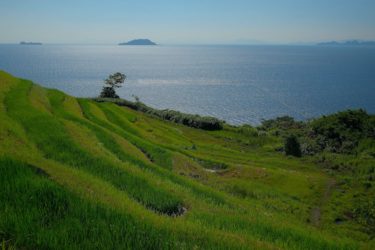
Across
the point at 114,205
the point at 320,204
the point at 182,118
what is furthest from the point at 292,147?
the point at 114,205

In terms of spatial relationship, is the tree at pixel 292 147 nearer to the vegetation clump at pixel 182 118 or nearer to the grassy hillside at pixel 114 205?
the vegetation clump at pixel 182 118

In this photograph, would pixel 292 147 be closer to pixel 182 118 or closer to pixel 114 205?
pixel 182 118

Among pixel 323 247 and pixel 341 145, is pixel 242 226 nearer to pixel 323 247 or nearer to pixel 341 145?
pixel 323 247

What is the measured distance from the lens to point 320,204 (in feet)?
144

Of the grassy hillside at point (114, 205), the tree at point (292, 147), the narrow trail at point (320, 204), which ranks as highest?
the grassy hillside at point (114, 205)

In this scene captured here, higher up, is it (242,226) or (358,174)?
(242,226)

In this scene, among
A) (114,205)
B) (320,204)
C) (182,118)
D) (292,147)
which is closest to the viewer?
(114,205)

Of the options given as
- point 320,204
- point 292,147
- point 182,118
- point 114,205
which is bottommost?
point 292,147

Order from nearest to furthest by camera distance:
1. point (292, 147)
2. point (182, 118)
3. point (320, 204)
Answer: point (320, 204)
point (292, 147)
point (182, 118)

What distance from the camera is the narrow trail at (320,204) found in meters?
37.5

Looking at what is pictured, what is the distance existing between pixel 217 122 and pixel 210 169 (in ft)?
212

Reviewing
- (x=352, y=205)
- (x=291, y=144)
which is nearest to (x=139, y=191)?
(x=352, y=205)

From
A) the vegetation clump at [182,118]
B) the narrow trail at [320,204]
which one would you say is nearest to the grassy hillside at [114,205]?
the narrow trail at [320,204]

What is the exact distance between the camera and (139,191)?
15242 millimetres
